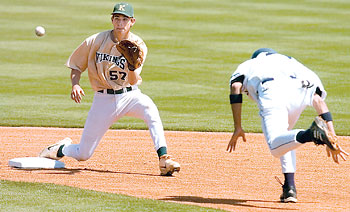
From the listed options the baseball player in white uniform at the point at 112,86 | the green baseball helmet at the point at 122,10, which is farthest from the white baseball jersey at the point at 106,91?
the green baseball helmet at the point at 122,10

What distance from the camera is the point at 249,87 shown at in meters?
6.36

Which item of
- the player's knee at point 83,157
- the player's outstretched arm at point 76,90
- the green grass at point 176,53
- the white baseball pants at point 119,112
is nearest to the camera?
the player's outstretched arm at point 76,90

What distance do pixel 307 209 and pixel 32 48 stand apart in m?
14.1

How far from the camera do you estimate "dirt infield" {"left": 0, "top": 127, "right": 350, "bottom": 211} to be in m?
6.76

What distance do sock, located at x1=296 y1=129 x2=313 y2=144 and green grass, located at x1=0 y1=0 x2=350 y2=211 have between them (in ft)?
3.79

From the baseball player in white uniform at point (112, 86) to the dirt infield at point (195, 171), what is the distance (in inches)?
14.7

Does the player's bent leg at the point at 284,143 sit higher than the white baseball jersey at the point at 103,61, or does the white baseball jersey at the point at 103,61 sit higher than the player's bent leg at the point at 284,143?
the white baseball jersey at the point at 103,61

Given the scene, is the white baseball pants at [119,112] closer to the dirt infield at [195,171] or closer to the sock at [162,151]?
the sock at [162,151]

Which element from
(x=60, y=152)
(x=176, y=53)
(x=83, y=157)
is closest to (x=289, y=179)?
(x=83, y=157)

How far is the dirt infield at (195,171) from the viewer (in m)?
6.76

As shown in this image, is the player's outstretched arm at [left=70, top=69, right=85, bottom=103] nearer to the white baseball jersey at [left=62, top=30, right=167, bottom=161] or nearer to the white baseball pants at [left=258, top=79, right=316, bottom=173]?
the white baseball jersey at [left=62, top=30, right=167, bottom=161]

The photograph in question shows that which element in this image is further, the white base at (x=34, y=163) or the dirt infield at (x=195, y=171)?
the white base at (x=34, y=163)

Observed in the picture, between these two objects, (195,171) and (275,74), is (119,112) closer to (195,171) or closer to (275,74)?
(195,171)

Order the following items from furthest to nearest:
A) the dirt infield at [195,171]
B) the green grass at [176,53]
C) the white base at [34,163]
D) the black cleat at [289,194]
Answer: the green grass at [176,53]
the white base at [34,163]
the dirt infield at [195,171]
the black cleat at [289,194]
